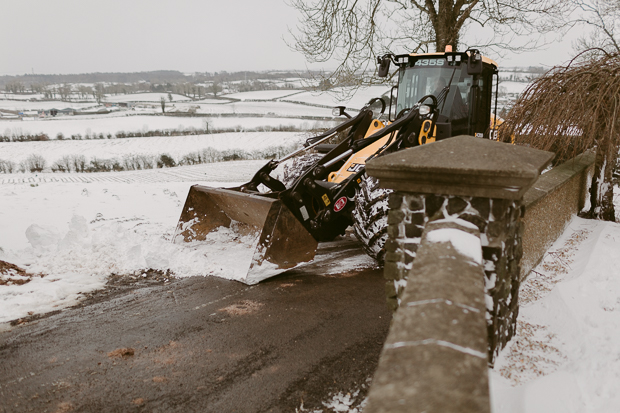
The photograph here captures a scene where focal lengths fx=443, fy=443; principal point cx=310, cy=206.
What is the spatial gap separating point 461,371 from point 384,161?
138 cm

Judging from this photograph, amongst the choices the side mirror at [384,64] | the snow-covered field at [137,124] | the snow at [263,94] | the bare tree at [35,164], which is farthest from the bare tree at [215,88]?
the side mirror at [384,64]

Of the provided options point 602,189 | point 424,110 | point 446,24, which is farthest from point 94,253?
point 446,24

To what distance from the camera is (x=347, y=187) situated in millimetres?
4871

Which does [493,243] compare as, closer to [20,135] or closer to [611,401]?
[611,401]

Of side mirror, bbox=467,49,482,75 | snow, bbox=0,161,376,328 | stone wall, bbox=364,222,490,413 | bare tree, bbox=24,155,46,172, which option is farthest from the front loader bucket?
bare tree, bbox=24,155,46,172

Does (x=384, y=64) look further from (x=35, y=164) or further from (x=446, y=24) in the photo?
(x=35, y=164)

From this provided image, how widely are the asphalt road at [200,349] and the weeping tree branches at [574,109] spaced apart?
10.7 ft

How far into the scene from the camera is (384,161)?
93.4 inches

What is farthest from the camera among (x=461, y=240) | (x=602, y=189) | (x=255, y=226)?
(x=602, y=189)

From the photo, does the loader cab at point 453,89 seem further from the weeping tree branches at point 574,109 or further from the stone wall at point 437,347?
the stone wall at point 437,347

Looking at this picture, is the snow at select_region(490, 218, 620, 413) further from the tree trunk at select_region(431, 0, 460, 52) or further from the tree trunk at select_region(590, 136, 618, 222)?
the tree trunk at select_region(431, 0, 460, 52)

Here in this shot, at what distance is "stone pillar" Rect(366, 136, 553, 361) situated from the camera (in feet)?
7.13

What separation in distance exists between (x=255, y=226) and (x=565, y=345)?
11.5 feet

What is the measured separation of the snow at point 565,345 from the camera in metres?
2.31
